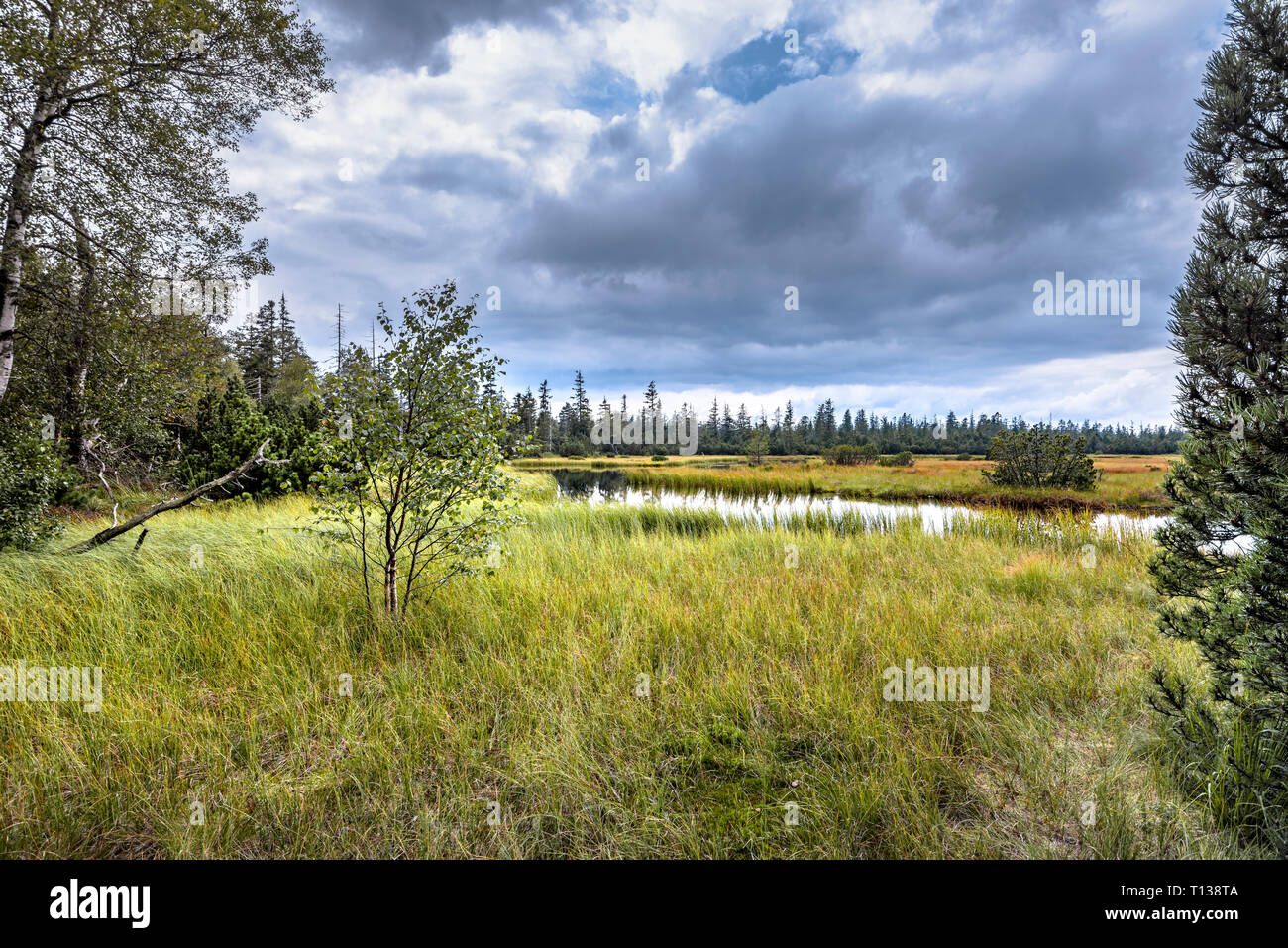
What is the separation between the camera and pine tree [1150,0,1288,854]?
2.27 metres

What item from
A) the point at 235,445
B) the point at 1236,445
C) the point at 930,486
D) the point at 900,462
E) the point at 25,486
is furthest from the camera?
the point at 900,462

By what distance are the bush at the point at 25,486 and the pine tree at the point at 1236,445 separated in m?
13.3

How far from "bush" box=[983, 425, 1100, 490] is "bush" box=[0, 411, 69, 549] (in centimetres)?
3266

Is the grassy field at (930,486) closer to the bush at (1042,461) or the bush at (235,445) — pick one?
the bush at (1042,461)

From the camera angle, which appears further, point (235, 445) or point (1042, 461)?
point (1042, 461)

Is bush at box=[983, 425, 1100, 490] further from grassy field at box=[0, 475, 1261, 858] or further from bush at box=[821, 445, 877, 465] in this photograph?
bush at box=[821, 445, 877, 465]

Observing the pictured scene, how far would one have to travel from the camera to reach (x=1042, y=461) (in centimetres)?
2278

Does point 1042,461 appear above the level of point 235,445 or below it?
below

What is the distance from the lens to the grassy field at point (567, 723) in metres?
2.43

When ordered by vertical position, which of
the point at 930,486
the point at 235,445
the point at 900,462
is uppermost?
the point at 235,445

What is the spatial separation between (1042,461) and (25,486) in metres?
33.4

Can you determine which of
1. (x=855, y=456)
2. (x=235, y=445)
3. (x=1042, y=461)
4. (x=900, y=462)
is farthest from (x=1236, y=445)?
(x=900, y=462)

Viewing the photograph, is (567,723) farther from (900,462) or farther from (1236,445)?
(900,462)
